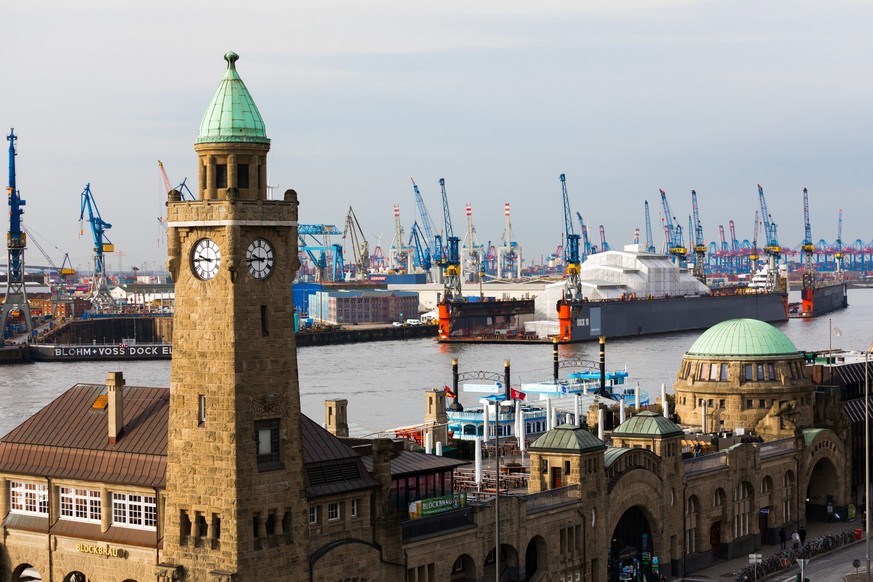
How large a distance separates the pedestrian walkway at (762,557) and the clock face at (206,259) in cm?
2636

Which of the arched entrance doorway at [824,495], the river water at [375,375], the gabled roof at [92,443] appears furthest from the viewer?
the river water at [375,375]

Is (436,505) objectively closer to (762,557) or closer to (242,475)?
(242,475)

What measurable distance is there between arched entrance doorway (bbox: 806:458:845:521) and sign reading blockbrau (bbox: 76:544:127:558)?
1551 inches

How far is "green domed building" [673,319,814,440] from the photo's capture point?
68312mm

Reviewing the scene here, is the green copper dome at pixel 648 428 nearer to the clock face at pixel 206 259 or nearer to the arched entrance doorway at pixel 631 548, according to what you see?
the arched entrance doorway at pixel 631 548

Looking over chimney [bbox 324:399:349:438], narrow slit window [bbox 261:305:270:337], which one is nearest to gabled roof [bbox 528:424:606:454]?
chimney [bbox 324:399:349:438]

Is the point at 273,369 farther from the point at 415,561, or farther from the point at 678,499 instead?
the point at 678,499

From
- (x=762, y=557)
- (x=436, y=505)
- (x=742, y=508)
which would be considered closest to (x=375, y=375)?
(x=742, y=508)

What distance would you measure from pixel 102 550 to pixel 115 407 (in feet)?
13.6

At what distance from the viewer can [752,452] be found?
63031 mm

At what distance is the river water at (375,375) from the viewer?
4439 inches

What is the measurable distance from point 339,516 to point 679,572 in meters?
20.9

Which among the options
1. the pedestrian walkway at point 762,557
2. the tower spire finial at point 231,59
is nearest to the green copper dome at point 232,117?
the tower spire finial at point 231,59

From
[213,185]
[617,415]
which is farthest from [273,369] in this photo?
[617,415]
